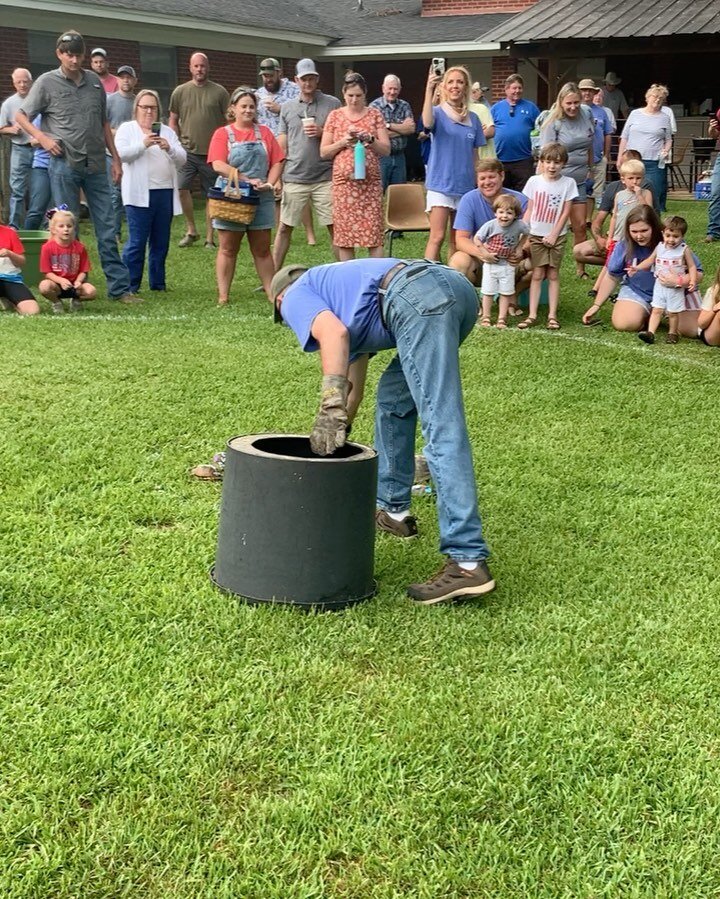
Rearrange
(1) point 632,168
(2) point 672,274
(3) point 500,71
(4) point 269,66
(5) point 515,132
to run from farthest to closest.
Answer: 1. (3) point 500,71
2. (5) point 515,132
3. (4) point 269,66
4. (1) point 632,168
5. (2) point 672,274

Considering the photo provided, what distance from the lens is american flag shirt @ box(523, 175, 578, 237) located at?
8758mm

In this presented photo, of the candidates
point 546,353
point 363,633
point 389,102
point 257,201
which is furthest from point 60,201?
point 363,633

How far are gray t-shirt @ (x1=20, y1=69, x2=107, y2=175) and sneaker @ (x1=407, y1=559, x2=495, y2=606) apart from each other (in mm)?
6523

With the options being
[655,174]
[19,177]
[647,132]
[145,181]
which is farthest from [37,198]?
[655,174]

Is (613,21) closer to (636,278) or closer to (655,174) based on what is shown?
(655,174)

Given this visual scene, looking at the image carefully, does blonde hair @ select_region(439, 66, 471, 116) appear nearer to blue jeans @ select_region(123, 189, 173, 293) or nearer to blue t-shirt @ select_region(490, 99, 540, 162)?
blue jeans @ select_region(123, 189, 173, 293)

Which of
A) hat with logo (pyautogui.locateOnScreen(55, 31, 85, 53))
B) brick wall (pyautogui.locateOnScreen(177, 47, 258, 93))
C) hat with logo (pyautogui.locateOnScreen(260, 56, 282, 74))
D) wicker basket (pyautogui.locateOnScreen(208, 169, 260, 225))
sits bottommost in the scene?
wicker basket (pyautogui.locateOnScreen(208, 169, 260, 225))

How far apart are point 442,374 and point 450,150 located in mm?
5874

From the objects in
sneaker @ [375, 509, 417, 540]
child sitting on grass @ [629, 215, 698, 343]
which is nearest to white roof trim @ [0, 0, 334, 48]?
child sitting on grass @ [629, 215, 698, 343]

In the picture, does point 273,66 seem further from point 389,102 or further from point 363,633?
point 363,633

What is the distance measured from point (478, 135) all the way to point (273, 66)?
342 cm

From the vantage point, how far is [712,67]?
2194 cm

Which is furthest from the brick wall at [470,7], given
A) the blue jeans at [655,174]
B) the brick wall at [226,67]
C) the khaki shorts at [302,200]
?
the khaki shorts at [302,200]

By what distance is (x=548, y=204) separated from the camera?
8781 millimetres
